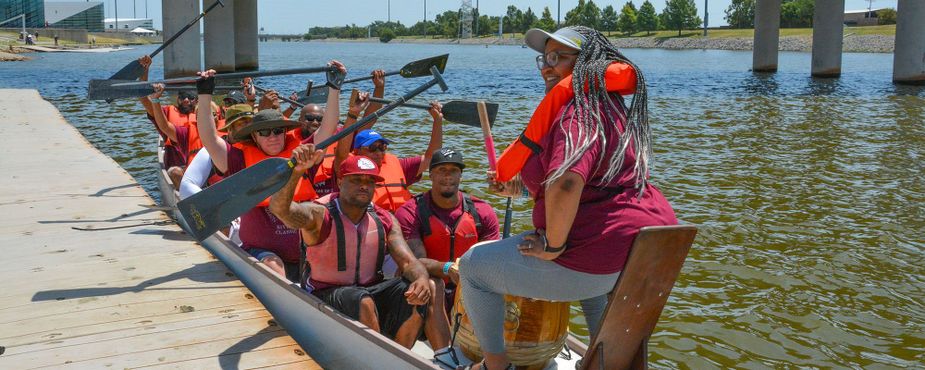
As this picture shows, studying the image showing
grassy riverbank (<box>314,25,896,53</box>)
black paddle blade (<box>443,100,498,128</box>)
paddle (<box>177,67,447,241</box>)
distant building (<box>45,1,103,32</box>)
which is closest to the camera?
paddle (<box>177,67,447,241</box>)

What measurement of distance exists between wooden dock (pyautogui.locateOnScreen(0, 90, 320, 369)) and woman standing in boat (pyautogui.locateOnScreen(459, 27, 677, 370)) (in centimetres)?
224

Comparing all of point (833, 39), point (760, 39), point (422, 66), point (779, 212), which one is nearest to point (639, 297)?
point (422, 66)

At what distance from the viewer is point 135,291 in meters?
6.73

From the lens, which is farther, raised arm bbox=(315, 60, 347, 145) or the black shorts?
raised arm bbox=(315, 60, 347, 145)

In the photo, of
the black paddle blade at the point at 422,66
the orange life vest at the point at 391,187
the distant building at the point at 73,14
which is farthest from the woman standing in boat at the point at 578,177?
the distant building at the point at 73,14

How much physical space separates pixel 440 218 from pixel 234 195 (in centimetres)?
140

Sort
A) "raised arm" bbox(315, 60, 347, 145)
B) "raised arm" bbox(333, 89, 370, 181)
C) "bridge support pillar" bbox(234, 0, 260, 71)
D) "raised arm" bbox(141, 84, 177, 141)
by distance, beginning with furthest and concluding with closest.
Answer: "bridge support pillar" bbox(234, 0, 260, 71) → "raised arm" bbox(141, 84, 177, 141) → "raised arm" bbox(333, 89, 370, 181) → "raised arm" bbox(315, 60, 347, 145)

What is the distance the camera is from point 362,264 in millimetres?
5508

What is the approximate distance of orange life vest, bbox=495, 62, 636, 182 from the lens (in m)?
3.48

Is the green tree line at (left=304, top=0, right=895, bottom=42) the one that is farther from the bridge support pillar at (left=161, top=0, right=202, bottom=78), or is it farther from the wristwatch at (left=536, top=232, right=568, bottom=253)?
the wristwatch at (left=536, top=232, right=568, bottom=253)

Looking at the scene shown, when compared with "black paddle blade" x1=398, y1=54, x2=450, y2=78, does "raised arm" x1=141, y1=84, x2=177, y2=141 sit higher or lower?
lower

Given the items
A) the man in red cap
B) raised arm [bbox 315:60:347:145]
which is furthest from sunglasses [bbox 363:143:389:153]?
the man in red cap

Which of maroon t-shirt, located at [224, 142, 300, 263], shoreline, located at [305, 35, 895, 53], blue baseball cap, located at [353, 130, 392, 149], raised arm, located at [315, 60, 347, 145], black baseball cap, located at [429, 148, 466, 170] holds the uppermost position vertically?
shoreline, located at [305, 35, 895, 53]

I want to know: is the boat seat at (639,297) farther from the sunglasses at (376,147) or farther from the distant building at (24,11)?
the distant building at (24,11)
